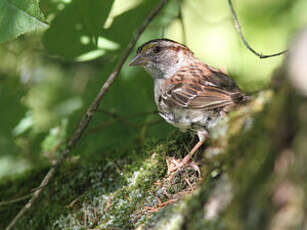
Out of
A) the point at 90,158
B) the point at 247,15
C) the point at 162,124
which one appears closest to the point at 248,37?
the point at 247,15

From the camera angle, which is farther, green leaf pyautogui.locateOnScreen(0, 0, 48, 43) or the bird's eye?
the bird's eye

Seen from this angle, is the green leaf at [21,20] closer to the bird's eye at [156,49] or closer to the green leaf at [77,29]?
the green leaf at [77,29]

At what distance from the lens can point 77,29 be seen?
3807mm

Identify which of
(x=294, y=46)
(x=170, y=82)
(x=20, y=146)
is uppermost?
(x=294, y=46)

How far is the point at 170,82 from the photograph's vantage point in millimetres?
4250

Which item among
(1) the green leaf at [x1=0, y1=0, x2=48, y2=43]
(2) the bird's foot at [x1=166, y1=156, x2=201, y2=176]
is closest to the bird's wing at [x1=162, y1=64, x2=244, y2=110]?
(2) the bird's foot at [x1=166, y1=156, x2=201, y2=176]

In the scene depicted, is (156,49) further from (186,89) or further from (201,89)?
(201,89)

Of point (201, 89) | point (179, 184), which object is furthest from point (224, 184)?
point (201, 89)

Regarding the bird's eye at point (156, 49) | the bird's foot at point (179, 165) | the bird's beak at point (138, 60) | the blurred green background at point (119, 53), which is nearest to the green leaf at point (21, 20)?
the blurred green background at point (119, 53)

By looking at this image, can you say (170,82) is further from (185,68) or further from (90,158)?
(90,158)

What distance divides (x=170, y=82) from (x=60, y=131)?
124cm

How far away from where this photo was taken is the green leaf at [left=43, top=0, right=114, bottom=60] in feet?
11.7

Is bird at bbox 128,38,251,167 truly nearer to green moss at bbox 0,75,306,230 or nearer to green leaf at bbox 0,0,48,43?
Answer: green moss at bbox 0,75,306,230

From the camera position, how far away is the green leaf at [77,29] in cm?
358
